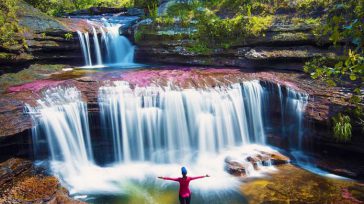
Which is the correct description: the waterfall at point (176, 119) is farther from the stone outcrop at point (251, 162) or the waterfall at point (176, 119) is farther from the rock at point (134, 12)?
the rock at point (134, 12)

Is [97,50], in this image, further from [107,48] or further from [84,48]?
[84,48]

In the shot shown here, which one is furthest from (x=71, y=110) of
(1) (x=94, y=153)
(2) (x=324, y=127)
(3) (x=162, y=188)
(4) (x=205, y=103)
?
(2) (x=324, y=127)

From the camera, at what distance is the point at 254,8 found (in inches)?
631

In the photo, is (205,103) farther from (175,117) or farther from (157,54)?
(157,54)

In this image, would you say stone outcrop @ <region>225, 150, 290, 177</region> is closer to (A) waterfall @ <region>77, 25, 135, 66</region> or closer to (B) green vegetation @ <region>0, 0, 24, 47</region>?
(A) waterfall @ <region>77, 25, 135, 66</region>

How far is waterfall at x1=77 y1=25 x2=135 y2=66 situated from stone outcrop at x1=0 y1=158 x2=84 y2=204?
771 centimetres

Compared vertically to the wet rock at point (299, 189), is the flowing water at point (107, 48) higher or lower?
higher

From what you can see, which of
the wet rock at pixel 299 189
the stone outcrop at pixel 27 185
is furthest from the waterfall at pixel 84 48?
the wet rock at pixel 299 189

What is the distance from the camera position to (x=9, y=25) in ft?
42.7

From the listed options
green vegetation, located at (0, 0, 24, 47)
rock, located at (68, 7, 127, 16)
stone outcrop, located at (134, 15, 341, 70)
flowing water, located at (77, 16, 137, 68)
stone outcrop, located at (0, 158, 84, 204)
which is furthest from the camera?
rock, located at (68, 7, 127, 16)

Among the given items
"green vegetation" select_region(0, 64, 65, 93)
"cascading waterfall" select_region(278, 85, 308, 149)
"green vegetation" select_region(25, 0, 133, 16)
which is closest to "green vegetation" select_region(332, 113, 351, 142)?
"cascading waterfall" select_region(278, 85, 308, 149)

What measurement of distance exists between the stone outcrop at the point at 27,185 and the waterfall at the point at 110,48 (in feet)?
25.3

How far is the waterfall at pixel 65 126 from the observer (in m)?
9.84

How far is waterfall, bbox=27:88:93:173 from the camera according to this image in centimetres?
984
